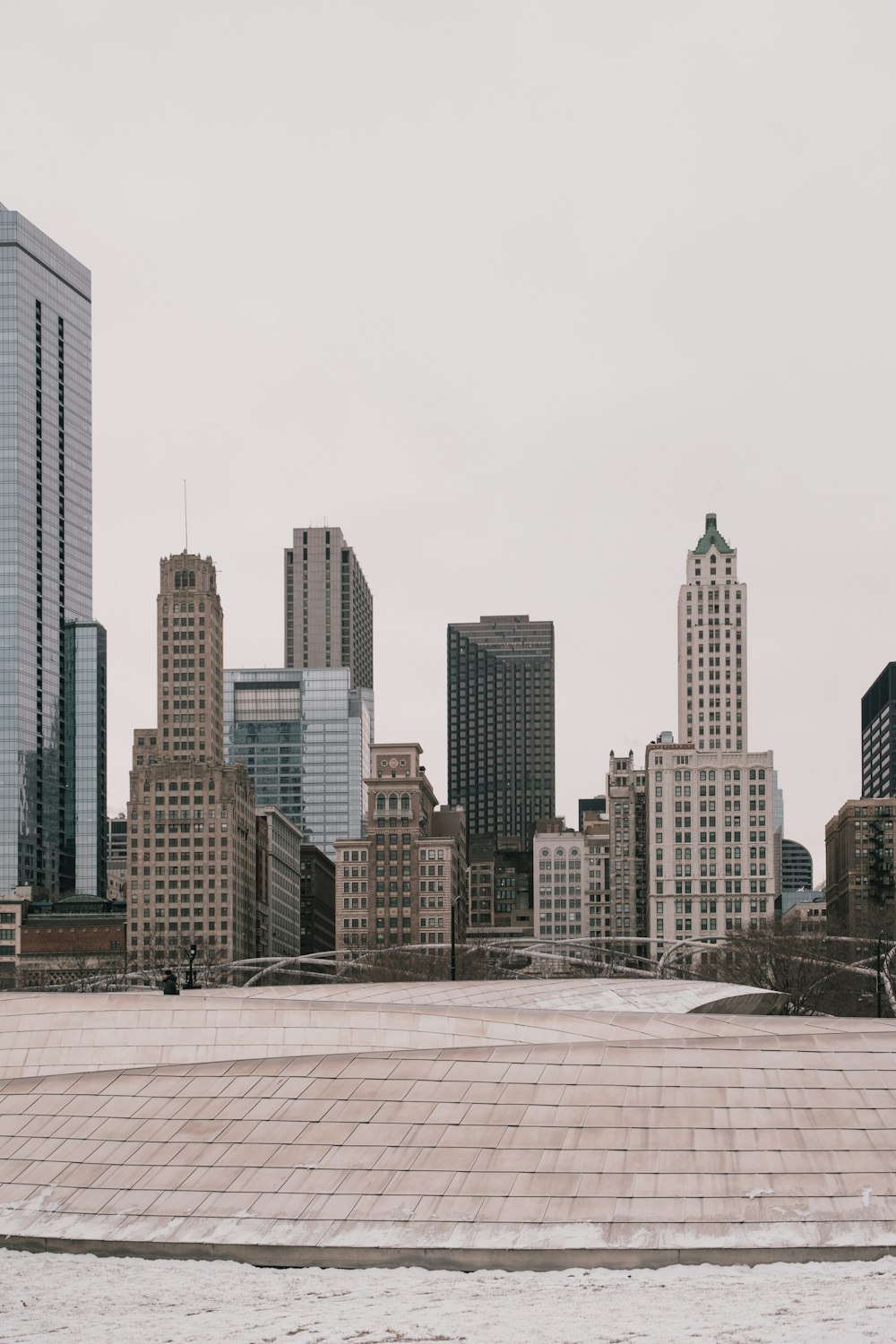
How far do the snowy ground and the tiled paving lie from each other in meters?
1.87

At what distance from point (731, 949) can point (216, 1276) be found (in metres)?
130

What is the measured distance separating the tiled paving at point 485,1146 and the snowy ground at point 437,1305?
1872 millimetres

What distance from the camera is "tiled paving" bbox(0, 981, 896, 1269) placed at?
34.5 metres

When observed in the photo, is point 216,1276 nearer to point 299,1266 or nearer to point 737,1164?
point 299,1266

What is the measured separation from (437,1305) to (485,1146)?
9156 mm

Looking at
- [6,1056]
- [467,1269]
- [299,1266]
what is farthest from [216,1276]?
[6,1056]

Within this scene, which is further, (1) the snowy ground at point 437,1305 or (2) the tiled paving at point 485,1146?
(2) the tiled paving at point 485,1146

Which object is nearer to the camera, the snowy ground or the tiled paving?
the snowy ground

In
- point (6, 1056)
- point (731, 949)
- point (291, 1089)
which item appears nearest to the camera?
point (291, 1089)

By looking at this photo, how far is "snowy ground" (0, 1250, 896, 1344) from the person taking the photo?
26.5 m

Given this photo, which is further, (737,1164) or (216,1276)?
(737,1164)

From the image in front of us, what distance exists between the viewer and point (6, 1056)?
5022cm

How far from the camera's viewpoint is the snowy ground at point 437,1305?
87.0 feet

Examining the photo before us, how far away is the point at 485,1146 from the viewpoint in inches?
1503
